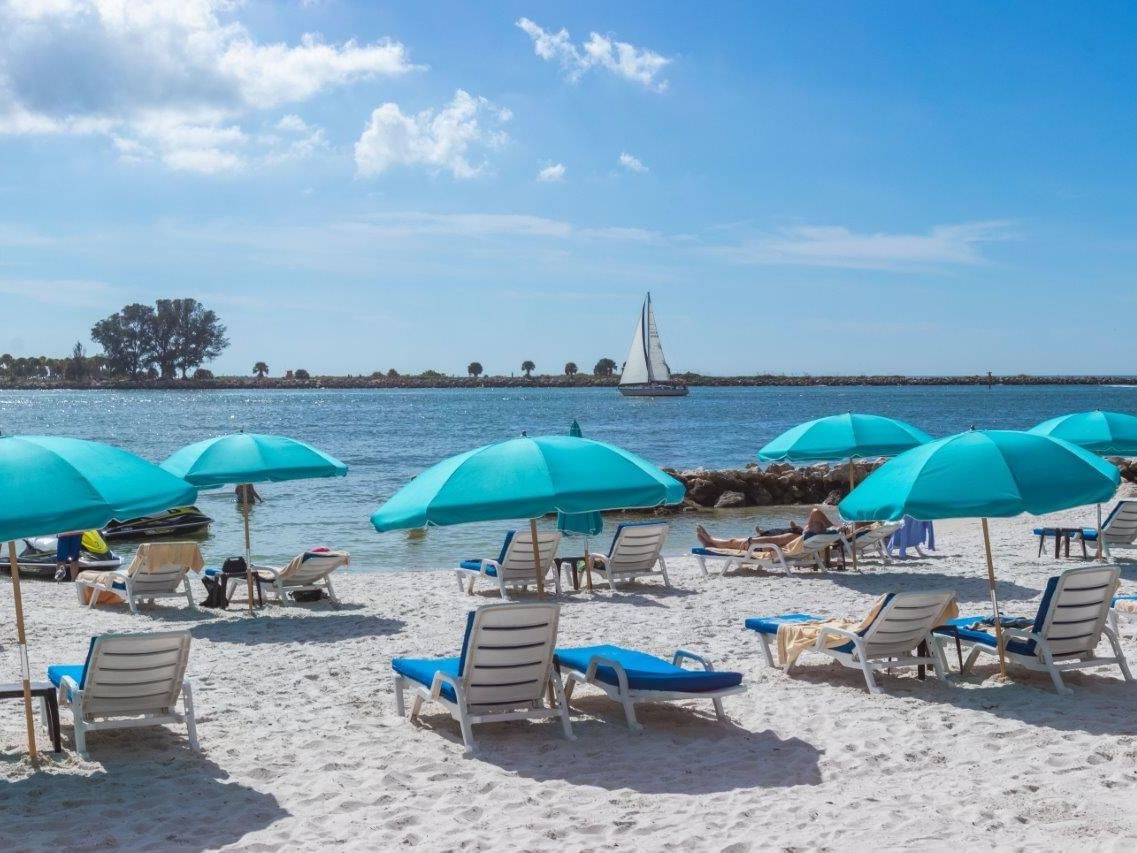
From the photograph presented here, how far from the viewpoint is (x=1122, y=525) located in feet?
49.6

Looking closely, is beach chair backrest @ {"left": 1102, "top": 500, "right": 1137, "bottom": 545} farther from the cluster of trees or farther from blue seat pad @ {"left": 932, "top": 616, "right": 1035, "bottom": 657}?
the cluster of trees

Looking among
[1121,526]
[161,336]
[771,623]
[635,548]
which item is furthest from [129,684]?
[161,336]

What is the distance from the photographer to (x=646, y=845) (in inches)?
208

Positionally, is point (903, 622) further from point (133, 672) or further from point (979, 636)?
point (133, 672)

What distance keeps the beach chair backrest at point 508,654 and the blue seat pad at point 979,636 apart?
307cm

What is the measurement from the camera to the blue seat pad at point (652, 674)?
702 cm

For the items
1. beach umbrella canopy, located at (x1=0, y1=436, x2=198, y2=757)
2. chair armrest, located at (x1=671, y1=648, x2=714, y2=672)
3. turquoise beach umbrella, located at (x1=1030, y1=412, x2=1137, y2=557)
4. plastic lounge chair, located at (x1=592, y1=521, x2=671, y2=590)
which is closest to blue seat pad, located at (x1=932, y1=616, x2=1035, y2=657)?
chair armrest, located at (x1=671, y1=648, x2=714, y2=672)

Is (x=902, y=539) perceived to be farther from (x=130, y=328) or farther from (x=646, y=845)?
(x=130, y=328)

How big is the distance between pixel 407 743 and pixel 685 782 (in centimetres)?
169

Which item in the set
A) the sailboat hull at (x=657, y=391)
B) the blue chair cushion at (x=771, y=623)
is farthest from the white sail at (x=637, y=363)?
the blue chair cushion at (x=771, y=623)

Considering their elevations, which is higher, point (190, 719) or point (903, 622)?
point (903, 622)

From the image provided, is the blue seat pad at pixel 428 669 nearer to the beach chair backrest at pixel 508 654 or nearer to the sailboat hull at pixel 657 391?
the beach chair backrest at pixel 508 654

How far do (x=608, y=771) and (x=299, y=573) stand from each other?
7.03 metres

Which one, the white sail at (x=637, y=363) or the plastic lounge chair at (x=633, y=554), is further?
the white sail at (x=637, y=363)
